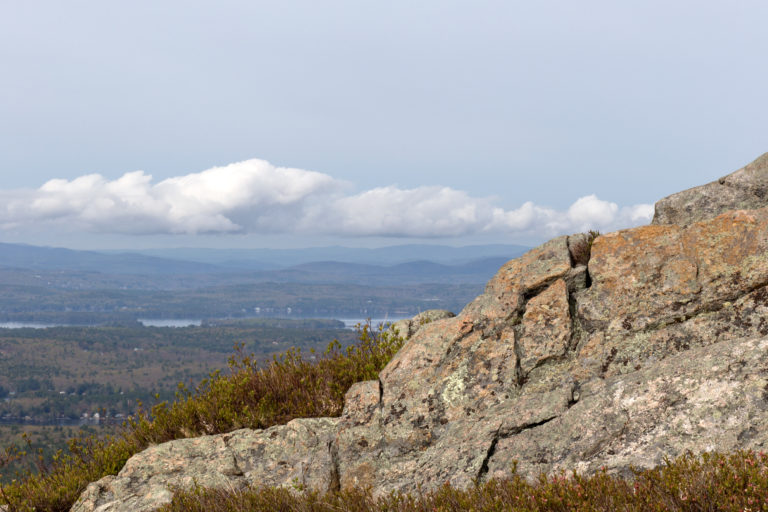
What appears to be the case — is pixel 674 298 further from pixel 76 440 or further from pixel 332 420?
pixel 76 440

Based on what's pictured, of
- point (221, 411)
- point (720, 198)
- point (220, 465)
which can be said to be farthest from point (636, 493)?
point (221, 411)

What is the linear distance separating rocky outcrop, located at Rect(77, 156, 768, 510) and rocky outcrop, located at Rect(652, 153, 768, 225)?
0.77 meters

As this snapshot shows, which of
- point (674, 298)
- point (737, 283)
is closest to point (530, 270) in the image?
point (674, 298)

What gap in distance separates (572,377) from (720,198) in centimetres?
426

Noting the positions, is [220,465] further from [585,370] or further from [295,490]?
[585,370]

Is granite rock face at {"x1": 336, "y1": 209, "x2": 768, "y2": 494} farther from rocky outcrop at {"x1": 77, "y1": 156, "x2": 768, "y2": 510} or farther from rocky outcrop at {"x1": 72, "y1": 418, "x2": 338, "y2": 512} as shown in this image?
rocky outcrop at {"x1": 72, "y1": 418, "x2": 338, "y2": 512}

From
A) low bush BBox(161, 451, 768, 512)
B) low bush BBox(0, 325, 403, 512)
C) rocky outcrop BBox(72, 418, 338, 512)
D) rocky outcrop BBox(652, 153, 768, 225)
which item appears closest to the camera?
low bush BBox(161, 451, 768, 512)

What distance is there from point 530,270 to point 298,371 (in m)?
5.20

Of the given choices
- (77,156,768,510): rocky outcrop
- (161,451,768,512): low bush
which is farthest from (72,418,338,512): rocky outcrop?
(161,451,768,512): low bush

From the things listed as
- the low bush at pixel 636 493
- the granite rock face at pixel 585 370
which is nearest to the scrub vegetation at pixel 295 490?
the low bush at pixel 636 493

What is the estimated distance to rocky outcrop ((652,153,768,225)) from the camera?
30.0ft

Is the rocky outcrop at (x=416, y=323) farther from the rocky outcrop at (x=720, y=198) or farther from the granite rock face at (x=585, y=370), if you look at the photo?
the rocky outcrop at (x=720, y=198)

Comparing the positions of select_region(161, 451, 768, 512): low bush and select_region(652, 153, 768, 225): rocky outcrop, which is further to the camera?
select_region(652, 153, 768, 225): rocky outcrop

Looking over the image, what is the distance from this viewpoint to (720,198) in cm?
929
